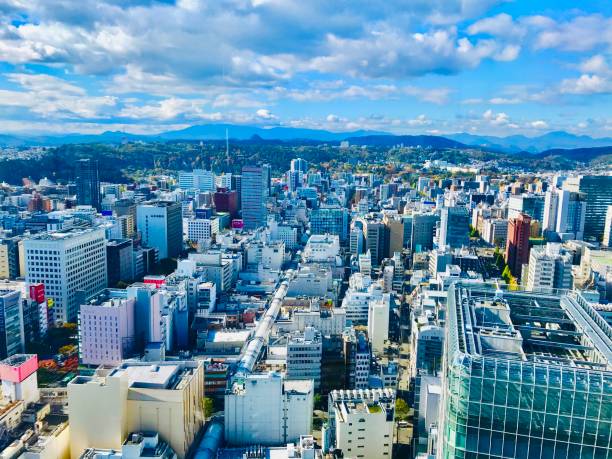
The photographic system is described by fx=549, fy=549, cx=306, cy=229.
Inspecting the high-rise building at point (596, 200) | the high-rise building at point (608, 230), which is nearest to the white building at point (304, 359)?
the high-rise building at point (608, 230)

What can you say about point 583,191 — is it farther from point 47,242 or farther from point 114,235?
point 47,242

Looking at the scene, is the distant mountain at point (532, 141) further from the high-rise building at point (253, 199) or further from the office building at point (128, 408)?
the office building at point (128, 408)

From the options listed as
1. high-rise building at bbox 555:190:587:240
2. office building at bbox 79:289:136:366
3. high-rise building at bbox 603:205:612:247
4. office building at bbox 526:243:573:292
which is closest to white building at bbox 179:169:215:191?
high-rise building at bbox 555:190:587:240

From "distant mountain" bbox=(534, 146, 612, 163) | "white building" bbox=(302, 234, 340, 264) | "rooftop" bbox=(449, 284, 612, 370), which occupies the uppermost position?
"distant mountain" bbox=(534, 146, 612, 163)

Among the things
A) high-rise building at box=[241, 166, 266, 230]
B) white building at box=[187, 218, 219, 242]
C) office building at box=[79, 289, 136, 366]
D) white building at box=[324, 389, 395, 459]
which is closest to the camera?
white building at box=[324, 389, 395, 459]

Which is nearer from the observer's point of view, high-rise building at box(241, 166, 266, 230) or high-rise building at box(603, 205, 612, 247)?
high-rise building at box(603, 205, 612, 247)

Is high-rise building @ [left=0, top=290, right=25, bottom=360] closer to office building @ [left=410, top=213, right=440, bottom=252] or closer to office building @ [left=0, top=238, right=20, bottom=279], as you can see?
office building @ [left=0, top=238, right=20, bottom=279]

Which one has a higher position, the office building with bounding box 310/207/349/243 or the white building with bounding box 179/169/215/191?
the white building with bounding box 179/169/215/191
